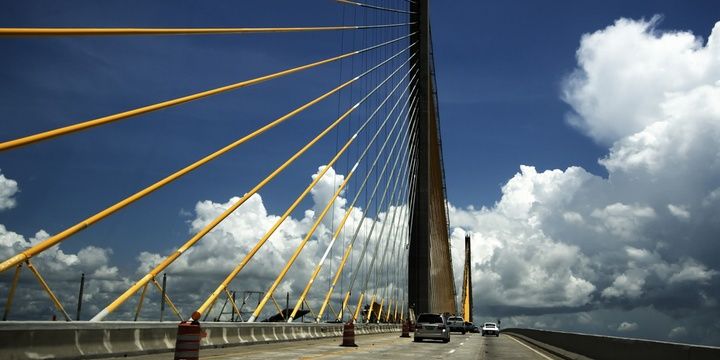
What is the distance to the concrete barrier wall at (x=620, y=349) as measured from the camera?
930 centimetres

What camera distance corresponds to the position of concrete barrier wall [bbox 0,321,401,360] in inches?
425

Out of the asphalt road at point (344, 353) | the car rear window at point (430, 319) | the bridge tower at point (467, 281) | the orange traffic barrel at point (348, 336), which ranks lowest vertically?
the asphalt road at point (344, 353)

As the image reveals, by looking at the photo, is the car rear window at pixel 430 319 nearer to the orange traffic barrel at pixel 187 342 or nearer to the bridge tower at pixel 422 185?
the orange traffic barrel at pixel 187 342

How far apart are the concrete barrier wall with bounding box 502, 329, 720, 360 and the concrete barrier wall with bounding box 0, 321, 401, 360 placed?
10.3 m

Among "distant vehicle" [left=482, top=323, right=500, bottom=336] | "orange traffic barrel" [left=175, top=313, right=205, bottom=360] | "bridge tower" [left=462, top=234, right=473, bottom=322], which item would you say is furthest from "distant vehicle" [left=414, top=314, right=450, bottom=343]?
"bridge tower" [left=462, top=234, right=473, bottom=322]

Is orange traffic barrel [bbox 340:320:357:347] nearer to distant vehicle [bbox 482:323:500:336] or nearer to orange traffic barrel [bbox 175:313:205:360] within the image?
orange traffic barrel [bbox 175:313:205:360]

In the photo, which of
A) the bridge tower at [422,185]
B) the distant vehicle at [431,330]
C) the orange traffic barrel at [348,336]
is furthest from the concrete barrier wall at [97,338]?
the bridge tower at [422,185]

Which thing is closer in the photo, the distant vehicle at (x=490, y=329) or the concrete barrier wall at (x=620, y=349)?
the concrete barrier wall at (x=620, y=349)

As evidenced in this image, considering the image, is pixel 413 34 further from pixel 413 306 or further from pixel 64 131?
pixel 64 131

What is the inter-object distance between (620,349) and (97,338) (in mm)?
10748

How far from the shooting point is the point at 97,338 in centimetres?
1320

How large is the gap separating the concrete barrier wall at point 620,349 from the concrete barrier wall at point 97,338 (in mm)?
10330

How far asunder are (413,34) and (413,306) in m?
21.7

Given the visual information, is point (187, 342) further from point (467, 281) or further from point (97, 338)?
point (467, 281)
